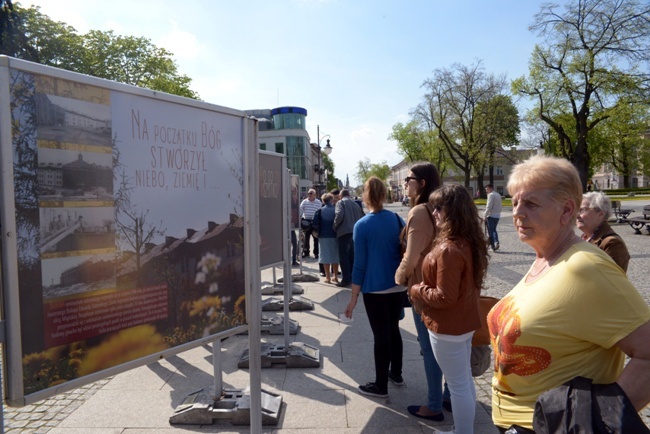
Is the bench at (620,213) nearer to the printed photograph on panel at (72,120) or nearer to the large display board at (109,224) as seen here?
the large display board at (109,224)

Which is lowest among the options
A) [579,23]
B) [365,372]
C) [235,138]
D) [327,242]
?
[365,372]

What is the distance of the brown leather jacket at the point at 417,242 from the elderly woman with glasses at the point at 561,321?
4.30ft

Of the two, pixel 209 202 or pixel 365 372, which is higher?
pixel 209 202

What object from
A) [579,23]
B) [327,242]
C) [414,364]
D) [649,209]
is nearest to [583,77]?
[579,23]

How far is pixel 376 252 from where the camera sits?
12.4 ft

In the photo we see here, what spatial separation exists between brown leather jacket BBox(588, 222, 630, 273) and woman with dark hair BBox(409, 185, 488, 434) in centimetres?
125

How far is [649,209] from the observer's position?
718 inches

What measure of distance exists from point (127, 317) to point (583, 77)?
32009mm

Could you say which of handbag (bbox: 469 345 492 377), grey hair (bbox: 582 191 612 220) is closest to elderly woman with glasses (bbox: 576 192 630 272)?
grey hair (bbox: 582 191 612 220)

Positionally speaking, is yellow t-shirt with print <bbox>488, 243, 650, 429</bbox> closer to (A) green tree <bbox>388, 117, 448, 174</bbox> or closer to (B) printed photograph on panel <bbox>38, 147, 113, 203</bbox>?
(B) printed photograph on panel <bbox>38, 147, 113, 203</bbox>

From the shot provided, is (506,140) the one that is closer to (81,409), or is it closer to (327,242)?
(327,242)

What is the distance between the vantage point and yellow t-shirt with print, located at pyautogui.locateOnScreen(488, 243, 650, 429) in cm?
143

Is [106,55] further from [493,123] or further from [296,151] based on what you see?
[296,151]

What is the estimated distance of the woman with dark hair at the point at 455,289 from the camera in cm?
273
